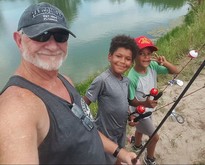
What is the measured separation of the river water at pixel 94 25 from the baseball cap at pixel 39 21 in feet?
22.8

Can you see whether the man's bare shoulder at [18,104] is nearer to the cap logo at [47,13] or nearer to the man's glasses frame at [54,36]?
the man's glasses frame at [54,36]

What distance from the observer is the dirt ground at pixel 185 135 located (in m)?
3.26

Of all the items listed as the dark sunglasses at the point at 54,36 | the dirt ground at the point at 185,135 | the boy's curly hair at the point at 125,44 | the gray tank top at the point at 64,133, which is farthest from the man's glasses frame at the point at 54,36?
the dirt ground at the point at 185,135

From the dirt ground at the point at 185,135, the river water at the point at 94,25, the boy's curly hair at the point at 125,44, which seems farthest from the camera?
the river water at the point at 94,25

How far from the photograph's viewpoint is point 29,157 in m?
1.05

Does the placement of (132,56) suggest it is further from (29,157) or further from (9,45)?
(9,45)

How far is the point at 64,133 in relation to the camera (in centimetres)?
129

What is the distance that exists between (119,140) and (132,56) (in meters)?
0.83

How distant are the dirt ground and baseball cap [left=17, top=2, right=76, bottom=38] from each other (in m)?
2.33

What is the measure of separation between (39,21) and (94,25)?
40.1 ft

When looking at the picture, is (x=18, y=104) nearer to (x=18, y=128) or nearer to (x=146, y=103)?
(x=18, y=128)

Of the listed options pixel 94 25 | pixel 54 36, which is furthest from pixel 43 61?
pixel 94 25

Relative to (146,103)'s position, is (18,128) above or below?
above

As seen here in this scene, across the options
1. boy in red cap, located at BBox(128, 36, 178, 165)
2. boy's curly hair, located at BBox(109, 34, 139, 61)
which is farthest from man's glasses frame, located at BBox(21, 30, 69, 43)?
boy in red cap, located at BBox(128, 36, 178, 165)
